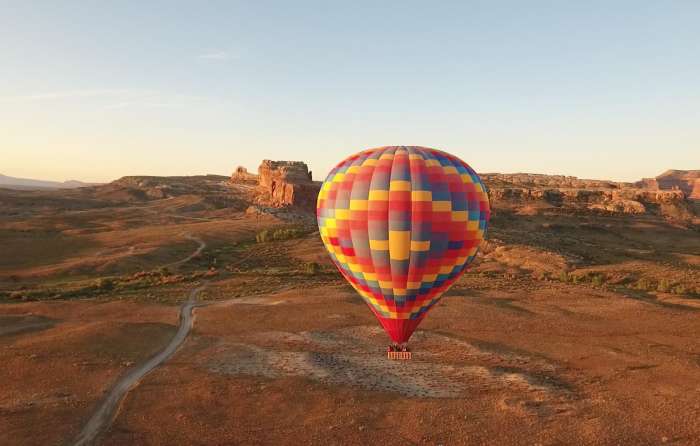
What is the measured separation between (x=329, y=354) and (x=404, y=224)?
356 inches

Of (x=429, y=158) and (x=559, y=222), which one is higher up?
(x=429, y=158)

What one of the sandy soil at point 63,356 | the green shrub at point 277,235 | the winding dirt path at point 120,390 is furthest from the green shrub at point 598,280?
the green shrub at point 277,235

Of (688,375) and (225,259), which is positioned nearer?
(688,375)

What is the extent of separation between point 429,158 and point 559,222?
73.5 m

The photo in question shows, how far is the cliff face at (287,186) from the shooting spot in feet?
315

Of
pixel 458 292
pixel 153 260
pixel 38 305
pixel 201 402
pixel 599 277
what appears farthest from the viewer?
pixel 153 260

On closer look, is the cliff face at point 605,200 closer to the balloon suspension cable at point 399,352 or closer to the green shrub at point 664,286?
the green shrub at point 664,286

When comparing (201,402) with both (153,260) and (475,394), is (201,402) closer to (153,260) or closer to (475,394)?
(475,394)

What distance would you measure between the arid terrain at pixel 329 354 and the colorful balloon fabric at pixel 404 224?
4.23 metres

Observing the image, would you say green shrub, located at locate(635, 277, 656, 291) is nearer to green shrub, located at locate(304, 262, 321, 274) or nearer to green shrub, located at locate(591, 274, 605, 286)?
green shrub, located at locate(591, 274, 605, 286)

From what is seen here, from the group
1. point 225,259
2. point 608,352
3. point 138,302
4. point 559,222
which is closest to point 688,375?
point 608,352

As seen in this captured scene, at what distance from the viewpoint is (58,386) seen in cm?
1984

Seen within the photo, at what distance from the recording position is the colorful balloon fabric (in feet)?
66.8

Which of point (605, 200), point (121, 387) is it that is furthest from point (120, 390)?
point (605, 200)
